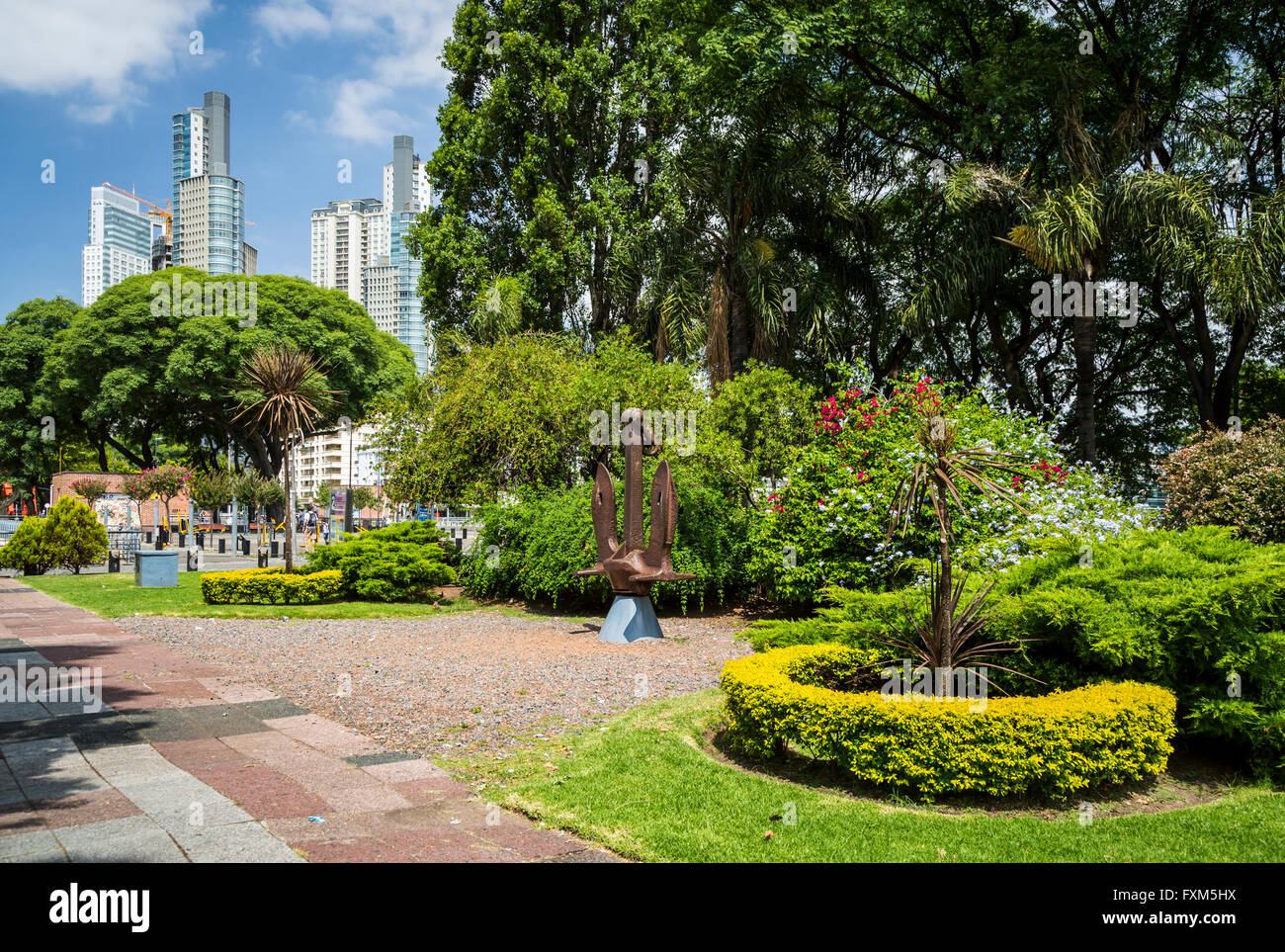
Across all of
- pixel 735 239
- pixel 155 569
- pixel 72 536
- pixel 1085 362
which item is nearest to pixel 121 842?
pixel 155 569

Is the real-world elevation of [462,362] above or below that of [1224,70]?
below

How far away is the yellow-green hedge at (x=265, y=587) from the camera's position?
49.9ft

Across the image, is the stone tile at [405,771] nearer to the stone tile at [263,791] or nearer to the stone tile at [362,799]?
the stone tile at [362,799]

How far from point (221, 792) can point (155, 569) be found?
15116mm

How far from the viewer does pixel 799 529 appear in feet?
40.7

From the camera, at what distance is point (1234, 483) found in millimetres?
12609

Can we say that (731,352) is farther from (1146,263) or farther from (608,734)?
(608,734)

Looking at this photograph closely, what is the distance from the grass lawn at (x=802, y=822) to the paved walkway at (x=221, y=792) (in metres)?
0.28

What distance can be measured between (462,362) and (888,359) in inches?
468

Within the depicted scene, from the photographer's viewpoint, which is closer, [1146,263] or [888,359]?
[1146,263]

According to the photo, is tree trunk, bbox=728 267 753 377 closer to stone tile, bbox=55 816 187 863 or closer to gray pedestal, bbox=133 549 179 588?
gray pedestal, bbox=133 549 179 588

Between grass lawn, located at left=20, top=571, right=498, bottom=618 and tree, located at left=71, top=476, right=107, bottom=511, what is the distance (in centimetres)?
1698
